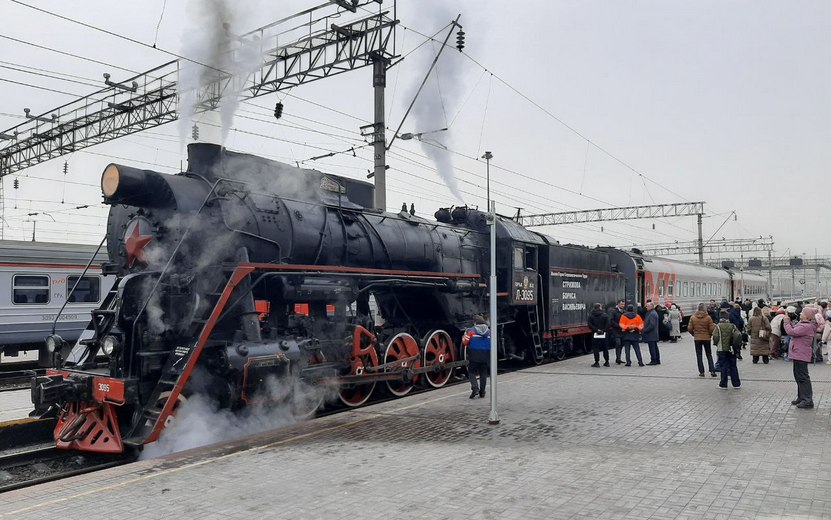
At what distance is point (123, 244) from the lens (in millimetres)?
8188

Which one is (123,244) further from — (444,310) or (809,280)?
(809,280)

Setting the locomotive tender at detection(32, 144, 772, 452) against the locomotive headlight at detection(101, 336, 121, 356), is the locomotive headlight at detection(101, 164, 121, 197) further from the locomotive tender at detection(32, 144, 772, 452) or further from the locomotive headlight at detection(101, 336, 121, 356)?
the locomotive headlight at detection(101, 336, 121, 356)

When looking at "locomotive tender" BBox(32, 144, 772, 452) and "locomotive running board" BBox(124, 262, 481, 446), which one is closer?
"locomotive running board" BBox(124, 262, 481, 446)

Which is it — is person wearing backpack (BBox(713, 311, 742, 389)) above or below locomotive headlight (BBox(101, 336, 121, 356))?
below

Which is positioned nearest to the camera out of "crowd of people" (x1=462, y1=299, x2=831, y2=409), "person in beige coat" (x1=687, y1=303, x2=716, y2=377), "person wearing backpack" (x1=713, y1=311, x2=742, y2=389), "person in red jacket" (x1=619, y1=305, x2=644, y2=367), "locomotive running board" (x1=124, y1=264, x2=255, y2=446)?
"locomotive running board" (x1=124, y1=264, x2=255, y2=446)

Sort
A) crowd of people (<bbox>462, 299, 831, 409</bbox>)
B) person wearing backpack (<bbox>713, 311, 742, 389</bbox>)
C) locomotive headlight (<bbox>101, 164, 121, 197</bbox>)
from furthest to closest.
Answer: person wearing backpack (<bbox>713, 311, 742, 389</bbox>)
crowd of people (<bbox>462, 299, 831, 409</bbox>)
locomotive headlight (<bbox>101, 164, 121, 197</bbox>)

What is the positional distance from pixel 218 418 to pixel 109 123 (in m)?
16.1

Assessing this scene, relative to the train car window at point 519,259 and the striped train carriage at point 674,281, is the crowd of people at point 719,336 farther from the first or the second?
the train car window at point 519,259

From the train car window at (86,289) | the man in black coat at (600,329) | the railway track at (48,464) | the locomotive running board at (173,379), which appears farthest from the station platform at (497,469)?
the train car window at (86,289)

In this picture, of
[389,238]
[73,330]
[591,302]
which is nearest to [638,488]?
[389,238]

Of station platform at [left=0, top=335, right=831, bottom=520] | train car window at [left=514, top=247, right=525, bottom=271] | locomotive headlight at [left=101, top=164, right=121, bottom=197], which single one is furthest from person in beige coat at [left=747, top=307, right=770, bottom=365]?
locomotive headlight at [left=101, top=164, right=121, bottom=197]

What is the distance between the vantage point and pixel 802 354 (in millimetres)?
9039

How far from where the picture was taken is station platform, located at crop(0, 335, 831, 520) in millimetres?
4938

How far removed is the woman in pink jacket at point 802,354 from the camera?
888 centimetres
